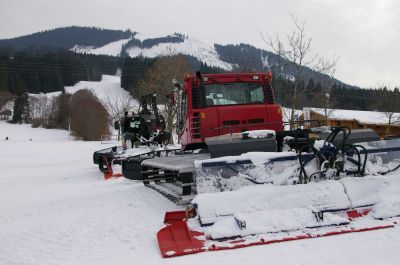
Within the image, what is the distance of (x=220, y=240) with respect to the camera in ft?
15.2

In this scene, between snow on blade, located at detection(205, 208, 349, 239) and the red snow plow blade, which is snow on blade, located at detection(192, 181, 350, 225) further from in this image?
the red snow plow blade

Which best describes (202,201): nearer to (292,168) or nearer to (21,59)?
(292,168)

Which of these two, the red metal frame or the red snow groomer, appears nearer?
the red snow groomer

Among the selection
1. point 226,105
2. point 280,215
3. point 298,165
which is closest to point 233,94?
point 226,105

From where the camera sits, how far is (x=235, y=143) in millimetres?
6055

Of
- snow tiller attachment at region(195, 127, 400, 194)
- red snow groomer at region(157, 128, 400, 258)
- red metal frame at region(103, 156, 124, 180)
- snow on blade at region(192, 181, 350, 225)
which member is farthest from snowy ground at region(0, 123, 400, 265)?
red metal frame at region(103, 156, 124, 180)

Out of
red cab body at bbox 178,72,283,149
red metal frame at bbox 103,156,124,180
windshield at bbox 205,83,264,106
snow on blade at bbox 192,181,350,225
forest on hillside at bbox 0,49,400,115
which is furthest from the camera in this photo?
forest on hillside at bbox 0,49,400,115

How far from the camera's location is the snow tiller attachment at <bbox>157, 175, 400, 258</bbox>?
4652 millimetres

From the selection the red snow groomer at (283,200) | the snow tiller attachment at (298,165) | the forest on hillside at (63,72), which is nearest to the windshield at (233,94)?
the snow tiller attachment at (298,165)

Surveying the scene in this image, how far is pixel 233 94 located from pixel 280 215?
4.28 m

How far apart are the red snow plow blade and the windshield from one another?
13.3 ft

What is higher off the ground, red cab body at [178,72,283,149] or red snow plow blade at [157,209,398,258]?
red cab body at [178,72,283,149]

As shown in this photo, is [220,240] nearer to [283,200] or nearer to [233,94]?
[283,200]

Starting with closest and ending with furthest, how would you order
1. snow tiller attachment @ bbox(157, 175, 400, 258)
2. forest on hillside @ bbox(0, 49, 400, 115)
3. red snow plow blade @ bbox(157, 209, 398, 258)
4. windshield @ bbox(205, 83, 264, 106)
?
red snow plow blade @ bbox(157, 209, 398, 258)
snow tiller attachment @ bbox(157, 175, 400, 258)
windshield @ bbox(205, 83, 264, 106)
forest on hillside @ bbox(0, 49, 400, 115)
